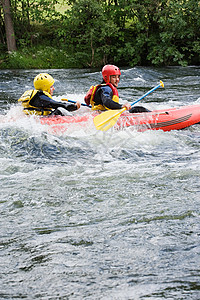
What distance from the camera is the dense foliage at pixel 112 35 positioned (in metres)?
14.1

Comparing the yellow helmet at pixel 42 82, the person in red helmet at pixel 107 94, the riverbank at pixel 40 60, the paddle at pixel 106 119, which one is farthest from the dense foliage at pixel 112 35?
the paddle at pixel 106 119

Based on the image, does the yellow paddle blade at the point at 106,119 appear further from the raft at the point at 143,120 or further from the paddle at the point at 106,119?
the raft at the point at 143,120

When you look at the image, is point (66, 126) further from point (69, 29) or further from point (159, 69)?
point (69, 29)

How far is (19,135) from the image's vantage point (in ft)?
17.3

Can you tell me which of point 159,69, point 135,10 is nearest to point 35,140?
point 159,69

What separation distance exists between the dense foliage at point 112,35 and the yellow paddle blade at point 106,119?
972cm

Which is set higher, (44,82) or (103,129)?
(44,82)

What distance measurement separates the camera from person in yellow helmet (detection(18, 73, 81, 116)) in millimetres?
5434

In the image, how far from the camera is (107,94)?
5.40 metres

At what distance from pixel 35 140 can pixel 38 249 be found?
292cm

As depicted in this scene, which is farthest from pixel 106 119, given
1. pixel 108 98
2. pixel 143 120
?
pixel 143 120

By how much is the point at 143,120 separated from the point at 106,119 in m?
0.77

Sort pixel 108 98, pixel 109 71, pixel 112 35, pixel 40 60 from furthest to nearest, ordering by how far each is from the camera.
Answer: pixel 40 60 → pixel 112 35 → pixel 109 71 → pixel 108 98

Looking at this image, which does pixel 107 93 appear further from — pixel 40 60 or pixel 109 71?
pixel 40 60
